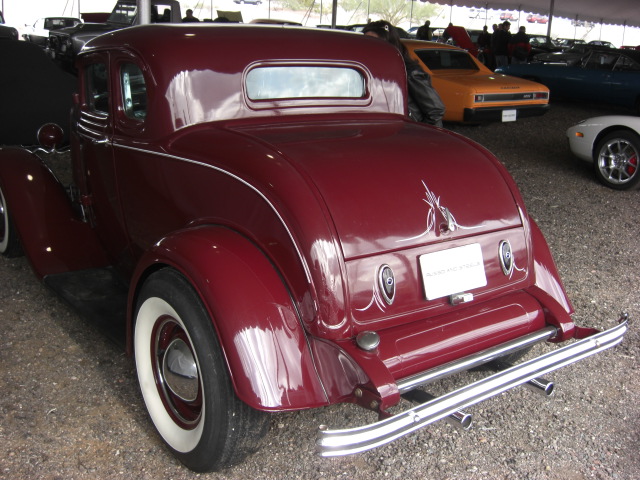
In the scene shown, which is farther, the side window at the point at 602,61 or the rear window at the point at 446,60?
the side window at the point at 602,61

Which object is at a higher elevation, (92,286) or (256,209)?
(256,209)

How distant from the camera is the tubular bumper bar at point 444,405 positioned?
1941 mm

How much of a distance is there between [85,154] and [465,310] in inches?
95.3

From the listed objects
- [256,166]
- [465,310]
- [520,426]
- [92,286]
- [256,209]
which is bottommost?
[520,426]

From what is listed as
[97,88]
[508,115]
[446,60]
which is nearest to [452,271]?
[97,88]

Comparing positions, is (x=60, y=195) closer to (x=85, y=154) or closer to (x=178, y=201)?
(x=85, y=154)

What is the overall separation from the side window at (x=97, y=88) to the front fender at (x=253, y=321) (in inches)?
60.8

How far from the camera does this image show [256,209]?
2.42 meters

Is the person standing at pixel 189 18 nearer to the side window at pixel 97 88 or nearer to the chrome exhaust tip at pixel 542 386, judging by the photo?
the side window at pixel 97 88

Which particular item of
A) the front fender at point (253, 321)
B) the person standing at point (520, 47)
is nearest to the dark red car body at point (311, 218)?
the front fender at point (253, 321)

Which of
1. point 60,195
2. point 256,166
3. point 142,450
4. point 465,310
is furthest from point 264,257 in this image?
point 60,195

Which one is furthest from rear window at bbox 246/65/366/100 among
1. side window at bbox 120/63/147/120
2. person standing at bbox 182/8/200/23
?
person standing at bbox 182/8/200/23

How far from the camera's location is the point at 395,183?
254 cm

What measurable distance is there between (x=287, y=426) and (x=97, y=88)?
2226 millimetres
